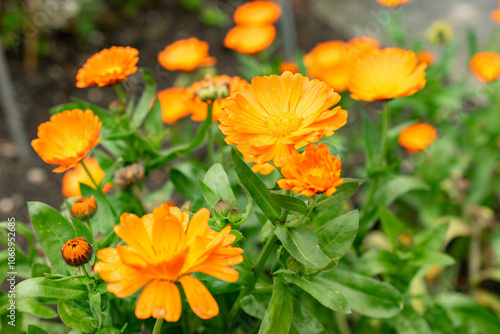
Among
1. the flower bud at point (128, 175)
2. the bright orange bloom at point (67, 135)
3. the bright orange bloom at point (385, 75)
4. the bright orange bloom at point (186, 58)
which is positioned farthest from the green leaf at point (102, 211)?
the bright orange bloom at point (186, 58)

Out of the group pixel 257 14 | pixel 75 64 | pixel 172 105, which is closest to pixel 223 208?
pixel 172 105

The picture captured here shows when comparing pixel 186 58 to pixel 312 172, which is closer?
pixel 312 172

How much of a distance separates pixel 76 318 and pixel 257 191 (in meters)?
0.42

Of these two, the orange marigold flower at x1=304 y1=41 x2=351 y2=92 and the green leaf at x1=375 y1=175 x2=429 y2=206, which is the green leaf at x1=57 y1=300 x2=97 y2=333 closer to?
the green leaf at x1=375 y1=175 x2=429 y2=206

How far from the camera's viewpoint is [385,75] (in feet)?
3.86

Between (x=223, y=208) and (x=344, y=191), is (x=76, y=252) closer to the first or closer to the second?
(x=223, y=208)

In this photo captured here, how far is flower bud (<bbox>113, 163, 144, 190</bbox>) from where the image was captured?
46.7 inches

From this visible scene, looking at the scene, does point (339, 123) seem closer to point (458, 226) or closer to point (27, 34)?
point (458, 226)

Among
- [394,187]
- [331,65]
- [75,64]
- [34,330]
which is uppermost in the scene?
[34,330]

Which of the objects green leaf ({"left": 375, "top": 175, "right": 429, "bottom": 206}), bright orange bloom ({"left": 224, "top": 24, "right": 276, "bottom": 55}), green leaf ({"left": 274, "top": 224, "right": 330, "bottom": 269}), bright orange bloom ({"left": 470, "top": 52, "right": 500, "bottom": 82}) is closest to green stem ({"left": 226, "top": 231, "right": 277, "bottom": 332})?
green leaf ({"left": 274, "top": 224, "right": 330, "bottom": 269})

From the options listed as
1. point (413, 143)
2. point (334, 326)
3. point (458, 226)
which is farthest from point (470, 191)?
point (334, 326)

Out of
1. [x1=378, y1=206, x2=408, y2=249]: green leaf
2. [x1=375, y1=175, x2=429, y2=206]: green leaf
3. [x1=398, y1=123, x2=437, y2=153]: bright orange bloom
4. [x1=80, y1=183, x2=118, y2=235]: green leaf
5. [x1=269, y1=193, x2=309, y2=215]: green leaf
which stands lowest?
[x1=398, y1=123, x2=437, y2=153]: bright orange bloom

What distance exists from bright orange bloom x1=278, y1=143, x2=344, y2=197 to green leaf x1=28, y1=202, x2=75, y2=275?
20.9 inches

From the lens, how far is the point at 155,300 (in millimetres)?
727
